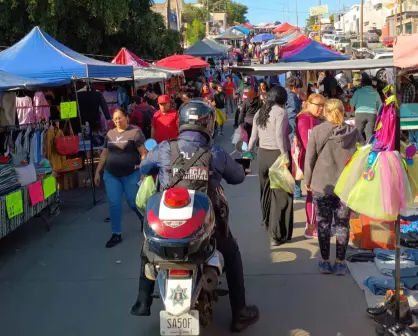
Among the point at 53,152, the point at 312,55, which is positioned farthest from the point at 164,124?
the point at 312,55

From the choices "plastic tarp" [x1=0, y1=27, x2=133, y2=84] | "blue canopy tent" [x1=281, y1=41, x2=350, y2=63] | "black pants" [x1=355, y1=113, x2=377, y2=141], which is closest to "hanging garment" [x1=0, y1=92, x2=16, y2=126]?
"plastic tarp" [x1=0, y1=27, x2=133, y2=84]

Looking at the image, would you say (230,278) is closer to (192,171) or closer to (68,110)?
(192,171)

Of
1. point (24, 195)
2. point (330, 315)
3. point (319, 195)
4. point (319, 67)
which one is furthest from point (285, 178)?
point (24, 195)

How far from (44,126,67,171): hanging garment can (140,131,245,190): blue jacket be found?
207 inches

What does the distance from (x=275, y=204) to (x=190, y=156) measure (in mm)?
2548

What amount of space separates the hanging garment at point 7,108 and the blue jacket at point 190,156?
491 cm

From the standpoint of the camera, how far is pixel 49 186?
23.1ft

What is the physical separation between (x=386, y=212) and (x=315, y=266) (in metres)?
1.93

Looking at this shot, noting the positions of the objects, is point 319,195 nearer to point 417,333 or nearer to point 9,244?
point 417,333

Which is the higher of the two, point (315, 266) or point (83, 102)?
point (83, 102)

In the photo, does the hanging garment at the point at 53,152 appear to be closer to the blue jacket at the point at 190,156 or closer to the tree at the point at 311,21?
the blue jacket at the point at 190,156

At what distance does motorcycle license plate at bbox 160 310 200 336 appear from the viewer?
10.8 feet

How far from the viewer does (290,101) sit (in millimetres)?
8117

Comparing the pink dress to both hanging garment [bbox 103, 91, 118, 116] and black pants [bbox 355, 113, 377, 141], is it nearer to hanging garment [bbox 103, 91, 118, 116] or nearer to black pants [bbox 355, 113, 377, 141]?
black pants [bbox 355, 113, 377, 141]
